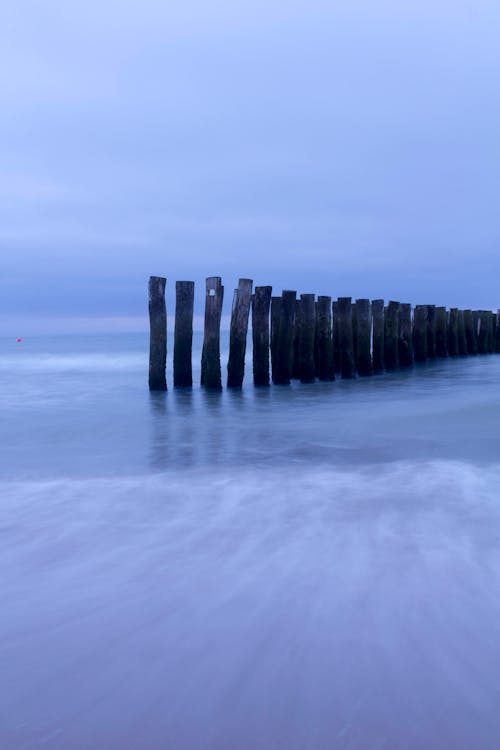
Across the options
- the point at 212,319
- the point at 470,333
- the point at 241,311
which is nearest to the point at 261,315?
the point at 241,311

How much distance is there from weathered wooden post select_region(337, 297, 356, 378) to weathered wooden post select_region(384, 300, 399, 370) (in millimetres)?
2012

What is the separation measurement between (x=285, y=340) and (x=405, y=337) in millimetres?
4706

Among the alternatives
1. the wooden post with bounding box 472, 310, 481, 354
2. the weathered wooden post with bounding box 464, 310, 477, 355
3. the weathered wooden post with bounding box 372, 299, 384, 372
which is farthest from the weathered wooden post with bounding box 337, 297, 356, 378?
the wooden post with bounding box 472, 310, 481, 354

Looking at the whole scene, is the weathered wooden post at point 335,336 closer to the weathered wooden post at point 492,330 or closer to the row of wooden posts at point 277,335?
the row of wooden posts at point 277,335

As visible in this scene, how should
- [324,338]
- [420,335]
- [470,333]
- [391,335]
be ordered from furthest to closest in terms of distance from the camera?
[470,333] < [420,335] < [391,335] < [324,338]

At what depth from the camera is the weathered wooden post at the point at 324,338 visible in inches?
435

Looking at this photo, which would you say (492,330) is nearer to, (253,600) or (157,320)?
(157,320)

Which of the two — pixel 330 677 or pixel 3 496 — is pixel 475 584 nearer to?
pixel 330 677

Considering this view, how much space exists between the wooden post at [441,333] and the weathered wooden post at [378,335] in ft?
16.9

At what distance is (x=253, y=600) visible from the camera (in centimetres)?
229

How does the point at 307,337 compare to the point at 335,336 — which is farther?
the point at 335,336

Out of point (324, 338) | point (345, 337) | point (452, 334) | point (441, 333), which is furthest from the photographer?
point (452, 334)

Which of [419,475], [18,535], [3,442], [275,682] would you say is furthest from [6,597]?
[3,442]

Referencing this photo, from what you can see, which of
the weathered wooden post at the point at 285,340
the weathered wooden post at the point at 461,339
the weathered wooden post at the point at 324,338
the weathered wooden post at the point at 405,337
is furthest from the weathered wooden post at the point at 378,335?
the weathered wooden post at the point at 461,339
